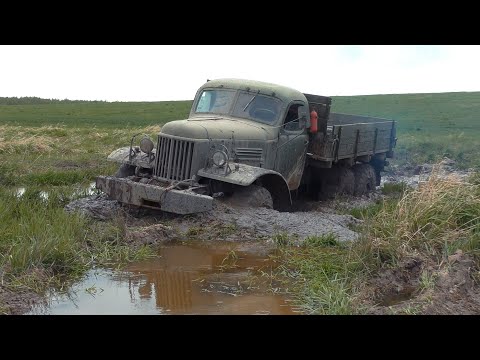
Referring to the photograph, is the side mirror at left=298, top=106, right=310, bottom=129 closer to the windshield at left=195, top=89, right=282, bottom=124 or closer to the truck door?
the truck door

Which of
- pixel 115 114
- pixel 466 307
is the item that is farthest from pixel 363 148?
pixel 115 114

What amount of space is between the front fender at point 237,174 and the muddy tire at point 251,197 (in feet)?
0.98

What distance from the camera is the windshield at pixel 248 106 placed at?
Answer: 38.1ft

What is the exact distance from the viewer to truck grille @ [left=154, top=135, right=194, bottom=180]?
1002cm

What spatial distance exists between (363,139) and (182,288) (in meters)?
8.32

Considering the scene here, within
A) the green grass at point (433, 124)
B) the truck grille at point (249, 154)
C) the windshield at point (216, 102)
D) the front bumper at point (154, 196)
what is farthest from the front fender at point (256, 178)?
the green grass at point (433, 124)

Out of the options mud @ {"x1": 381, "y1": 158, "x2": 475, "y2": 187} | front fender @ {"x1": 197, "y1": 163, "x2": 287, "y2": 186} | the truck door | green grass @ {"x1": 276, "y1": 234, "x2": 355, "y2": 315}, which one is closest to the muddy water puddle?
green grass @ {"x1": 276, "y1": 234, "x2": 355, "y2": 315}

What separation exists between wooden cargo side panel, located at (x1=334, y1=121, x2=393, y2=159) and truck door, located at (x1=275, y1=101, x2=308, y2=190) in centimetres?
93

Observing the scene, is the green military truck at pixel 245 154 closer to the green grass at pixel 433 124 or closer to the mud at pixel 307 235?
the mud at pixel 307 235

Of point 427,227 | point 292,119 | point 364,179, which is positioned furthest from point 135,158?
point 364,179

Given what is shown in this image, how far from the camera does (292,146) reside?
1192cm

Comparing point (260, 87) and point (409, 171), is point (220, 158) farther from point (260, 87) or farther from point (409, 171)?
point (409, 171)

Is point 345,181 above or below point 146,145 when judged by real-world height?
below

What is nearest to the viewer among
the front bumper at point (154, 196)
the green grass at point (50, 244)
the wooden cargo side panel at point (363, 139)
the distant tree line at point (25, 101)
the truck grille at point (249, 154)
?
the green grass at point (50, 244)
